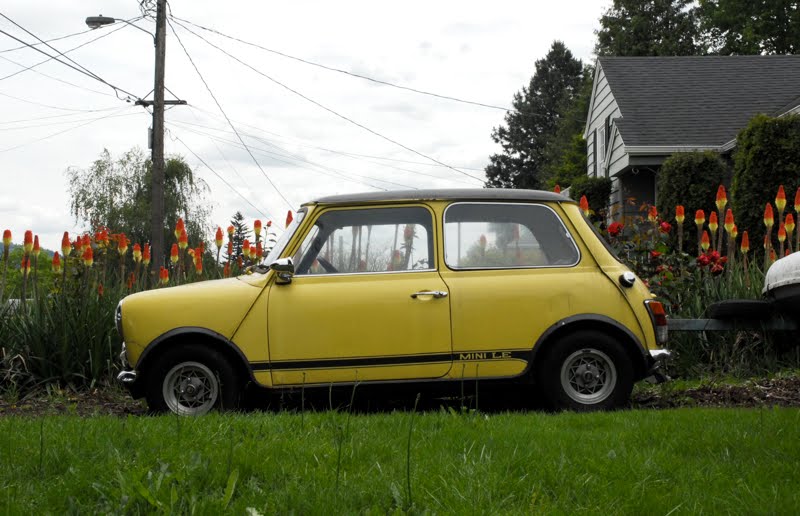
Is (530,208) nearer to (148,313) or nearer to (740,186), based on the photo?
(148,313)

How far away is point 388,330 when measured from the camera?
6020 millimetres

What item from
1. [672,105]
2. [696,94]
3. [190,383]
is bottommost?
[190,383]

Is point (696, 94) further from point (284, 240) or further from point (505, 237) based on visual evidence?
point (284, 240)

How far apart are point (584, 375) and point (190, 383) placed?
9.24 feet

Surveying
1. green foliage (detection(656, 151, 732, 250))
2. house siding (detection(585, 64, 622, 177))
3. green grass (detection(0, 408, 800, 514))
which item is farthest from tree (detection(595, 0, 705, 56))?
green grass (detection(0, 408, 800, 514))

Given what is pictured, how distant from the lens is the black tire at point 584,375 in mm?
6016

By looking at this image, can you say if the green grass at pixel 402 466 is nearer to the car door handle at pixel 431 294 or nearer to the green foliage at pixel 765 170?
the car door handle at pixel 431 294

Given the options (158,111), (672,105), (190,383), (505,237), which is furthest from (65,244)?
(672,105)

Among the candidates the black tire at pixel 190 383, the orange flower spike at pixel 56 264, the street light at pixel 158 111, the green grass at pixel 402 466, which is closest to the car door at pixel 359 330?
the black tire at pixel 190 383

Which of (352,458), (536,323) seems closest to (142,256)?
(536,323)

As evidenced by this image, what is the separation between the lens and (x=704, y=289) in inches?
350

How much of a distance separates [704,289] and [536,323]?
3596 millimetres

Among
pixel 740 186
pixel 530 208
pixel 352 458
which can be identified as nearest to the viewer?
pixel 352 458

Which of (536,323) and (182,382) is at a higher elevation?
(536,323)
